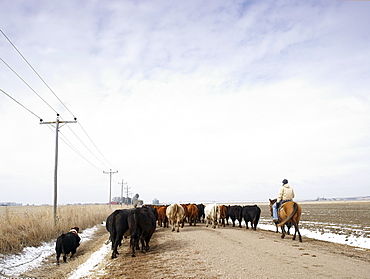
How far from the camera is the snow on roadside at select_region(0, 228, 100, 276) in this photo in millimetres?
10892

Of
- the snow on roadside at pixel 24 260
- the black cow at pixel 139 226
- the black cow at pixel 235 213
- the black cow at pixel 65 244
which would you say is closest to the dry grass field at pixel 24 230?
the snow on roadside at pixel 24 260

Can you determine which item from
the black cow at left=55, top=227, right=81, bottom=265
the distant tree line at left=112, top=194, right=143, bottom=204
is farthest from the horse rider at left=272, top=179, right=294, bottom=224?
the distant tree line at left=112, top=194, right=143, bottom=204

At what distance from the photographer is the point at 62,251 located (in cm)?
1296

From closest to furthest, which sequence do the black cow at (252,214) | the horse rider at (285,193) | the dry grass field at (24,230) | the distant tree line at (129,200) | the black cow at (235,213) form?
the dry grass field at (24,230) < the horse rider at (285,193) < the black cow at (252,214) < the black cow at (235,213) < the distant tree line at (129,200)

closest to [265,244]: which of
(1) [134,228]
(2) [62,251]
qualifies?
(1) [134,228]

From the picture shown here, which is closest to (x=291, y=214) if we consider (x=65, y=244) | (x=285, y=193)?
(x=285, y=193)

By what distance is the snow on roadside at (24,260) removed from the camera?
10.9m

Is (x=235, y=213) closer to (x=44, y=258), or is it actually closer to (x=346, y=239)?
(x=346, y=239)

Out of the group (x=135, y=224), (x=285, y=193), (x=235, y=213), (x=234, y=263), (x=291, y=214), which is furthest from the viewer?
(x=235, y=213)

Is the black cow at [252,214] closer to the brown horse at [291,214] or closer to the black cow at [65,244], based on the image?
the brown horse at [291,214]

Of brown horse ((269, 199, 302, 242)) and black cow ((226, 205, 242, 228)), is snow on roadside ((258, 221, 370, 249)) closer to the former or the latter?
brown horse ((269, 199, 302, 242))

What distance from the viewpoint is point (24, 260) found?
12.3 metres

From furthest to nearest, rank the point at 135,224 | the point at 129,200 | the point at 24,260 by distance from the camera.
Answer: the point at 129,200 < the point at 24,260 < the point at 135,224

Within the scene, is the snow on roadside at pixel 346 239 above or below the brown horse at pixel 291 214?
below
